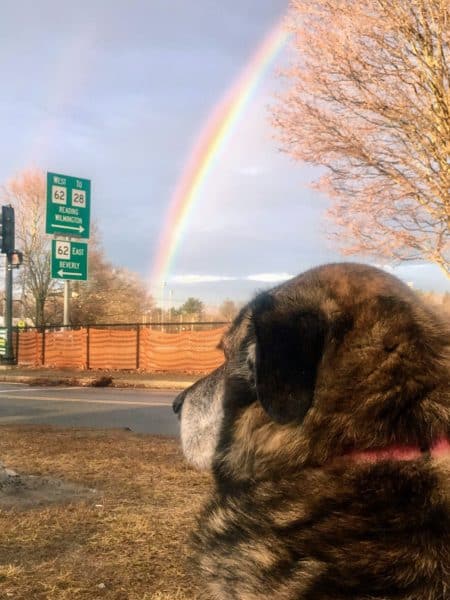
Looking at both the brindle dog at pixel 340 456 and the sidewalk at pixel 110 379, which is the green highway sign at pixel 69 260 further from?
the brindle dog at pixel 340 456

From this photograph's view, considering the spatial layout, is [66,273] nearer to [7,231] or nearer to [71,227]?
[71,227]

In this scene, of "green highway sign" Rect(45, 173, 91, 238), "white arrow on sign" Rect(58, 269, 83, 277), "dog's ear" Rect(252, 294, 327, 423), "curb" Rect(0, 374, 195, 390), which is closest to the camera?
"dog's ear" Rect(252, 294, 327, 423)

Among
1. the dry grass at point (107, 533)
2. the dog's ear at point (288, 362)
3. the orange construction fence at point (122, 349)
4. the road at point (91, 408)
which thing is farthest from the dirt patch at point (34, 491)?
the orange construction fence at point (122, 349)

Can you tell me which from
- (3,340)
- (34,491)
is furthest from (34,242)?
(34,491)

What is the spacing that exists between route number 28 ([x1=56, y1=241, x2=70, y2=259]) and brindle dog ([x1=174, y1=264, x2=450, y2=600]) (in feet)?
68.1

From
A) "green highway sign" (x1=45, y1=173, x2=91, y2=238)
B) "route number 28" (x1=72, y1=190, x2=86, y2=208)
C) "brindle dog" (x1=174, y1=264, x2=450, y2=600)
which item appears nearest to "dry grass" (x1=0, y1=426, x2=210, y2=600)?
"brindle dog" (x1=174, y1=264, x2=450, y2=600)

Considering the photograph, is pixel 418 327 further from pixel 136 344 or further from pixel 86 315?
pixel 86 315

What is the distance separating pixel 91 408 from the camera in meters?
12.9

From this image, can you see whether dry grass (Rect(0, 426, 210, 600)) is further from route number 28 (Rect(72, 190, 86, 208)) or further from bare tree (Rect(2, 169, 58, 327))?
bare tree (Rect(2, 169, 58, 327))

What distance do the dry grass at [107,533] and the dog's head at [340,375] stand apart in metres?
1.20

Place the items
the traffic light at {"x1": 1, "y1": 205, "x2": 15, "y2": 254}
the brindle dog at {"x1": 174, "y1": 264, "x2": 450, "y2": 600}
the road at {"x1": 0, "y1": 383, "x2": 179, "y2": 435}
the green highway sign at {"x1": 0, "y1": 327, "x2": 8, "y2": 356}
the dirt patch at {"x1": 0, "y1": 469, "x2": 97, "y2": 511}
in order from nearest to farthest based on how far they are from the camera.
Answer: the brindle dog at {"x1": 174, "y1": 264, "x2": 450, "y2": 600}
the dirt patch at {"x1": 0, "y1": 469, "x2": 97, "y2": 511}
the road at {"x1": 0, "y1": 383, "x2": 179, "y2": 435}
the traffic light at {"x1": 1, "y1": 205, "x2": 15, "y2": 254}
the green highway sign at {"x1": 0, "y1": 327, "x2": 8, "y2": 356}

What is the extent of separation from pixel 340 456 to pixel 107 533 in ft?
9.38

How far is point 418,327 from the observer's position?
70.2 inches

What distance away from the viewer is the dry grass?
130 inches
